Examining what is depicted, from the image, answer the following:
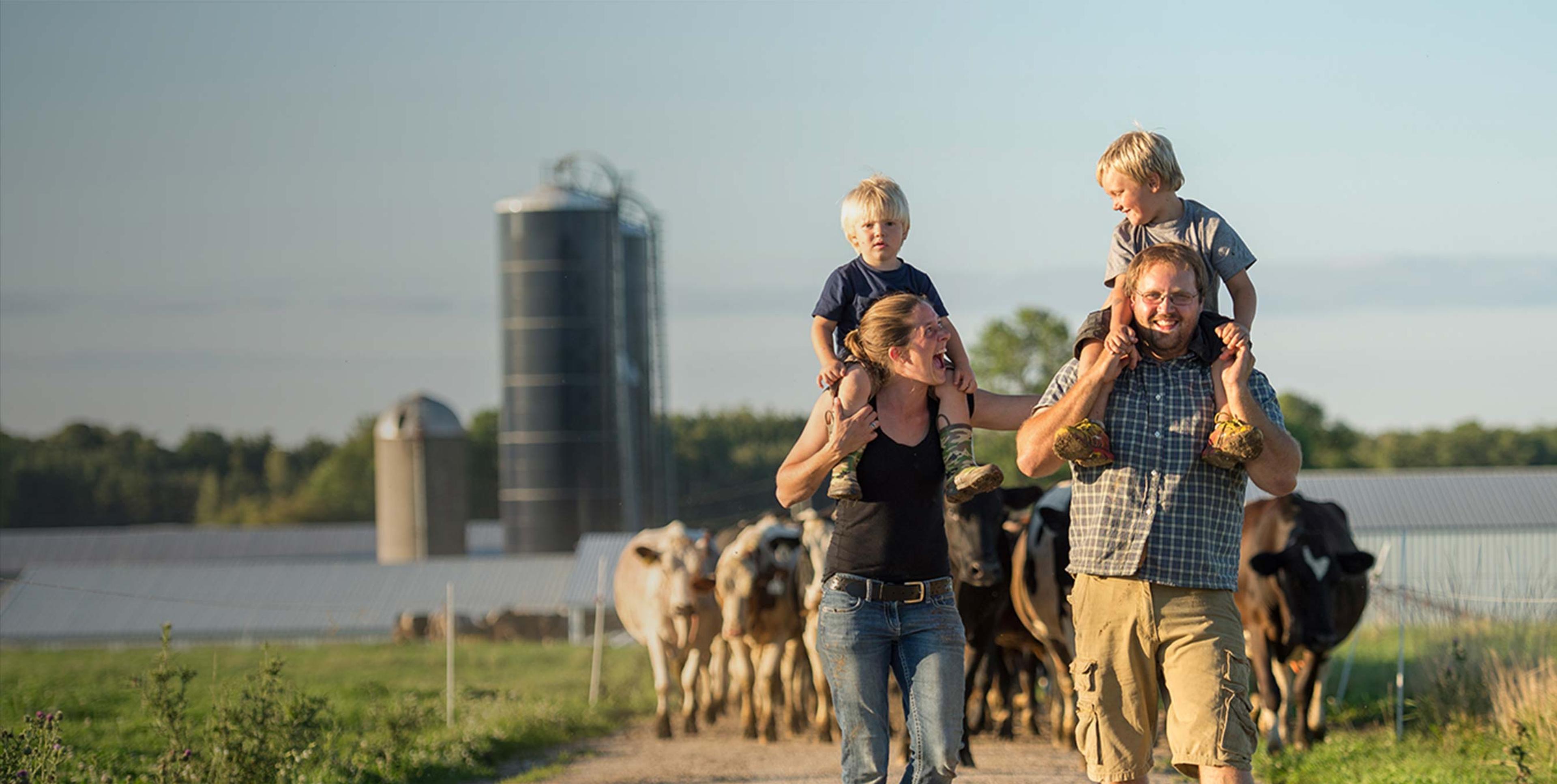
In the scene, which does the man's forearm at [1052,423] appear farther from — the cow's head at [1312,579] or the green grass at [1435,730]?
the cow's head at [1312,579]

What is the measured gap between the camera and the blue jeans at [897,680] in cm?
543

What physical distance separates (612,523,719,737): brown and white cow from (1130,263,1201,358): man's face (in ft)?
31.1

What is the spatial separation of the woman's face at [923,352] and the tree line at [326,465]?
63807 millimetres

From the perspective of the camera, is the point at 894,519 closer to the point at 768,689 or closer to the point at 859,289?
the point at 859,289

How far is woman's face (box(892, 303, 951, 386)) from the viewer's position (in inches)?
219

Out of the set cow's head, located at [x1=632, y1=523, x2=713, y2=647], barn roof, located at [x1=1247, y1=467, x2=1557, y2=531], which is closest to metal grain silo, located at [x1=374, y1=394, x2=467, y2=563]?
barn roof, located at [x1=1247, y1=467, x2=1557, y2=531]

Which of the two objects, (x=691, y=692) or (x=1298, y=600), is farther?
(x=691, y=692)

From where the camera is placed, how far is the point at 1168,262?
5266 mm

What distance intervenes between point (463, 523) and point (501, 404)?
5455mm

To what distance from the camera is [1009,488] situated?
12.4 meters

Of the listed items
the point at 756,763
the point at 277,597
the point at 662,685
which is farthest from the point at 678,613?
the point at 277,597

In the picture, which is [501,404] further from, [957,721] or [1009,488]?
[957,721]

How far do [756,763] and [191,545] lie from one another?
52.7m

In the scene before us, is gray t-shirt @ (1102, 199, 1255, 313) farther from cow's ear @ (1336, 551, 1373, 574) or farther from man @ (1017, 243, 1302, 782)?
cow's ear @ (1336, 551, 1373, 574)
